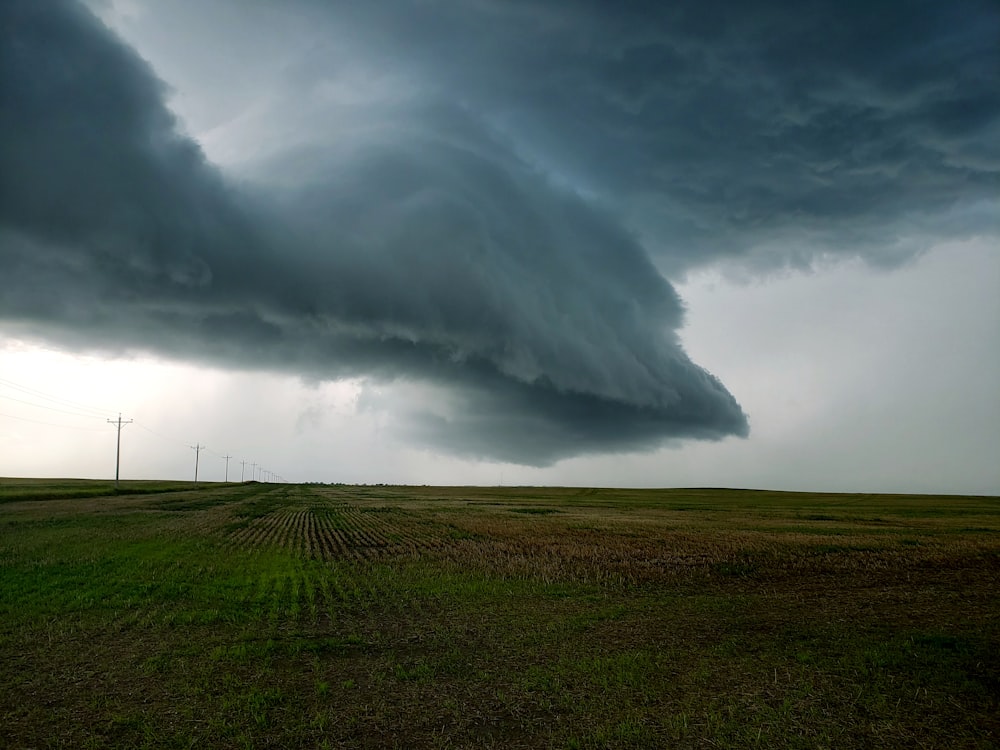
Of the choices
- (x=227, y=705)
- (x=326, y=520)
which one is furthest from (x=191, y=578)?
(x=326, y=520)

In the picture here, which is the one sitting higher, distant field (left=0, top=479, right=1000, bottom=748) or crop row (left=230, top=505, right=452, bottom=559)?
distant field (left=0, top=479, right=1000, bottom=748)

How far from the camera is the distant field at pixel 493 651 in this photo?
11.5 m

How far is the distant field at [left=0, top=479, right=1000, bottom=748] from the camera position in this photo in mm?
11516

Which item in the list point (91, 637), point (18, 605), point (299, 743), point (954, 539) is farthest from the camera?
point (954, 539)

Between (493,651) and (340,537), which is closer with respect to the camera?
(493,651)

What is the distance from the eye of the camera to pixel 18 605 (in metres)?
20.2

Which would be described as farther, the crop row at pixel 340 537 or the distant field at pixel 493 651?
the crop row at pixel 340 537

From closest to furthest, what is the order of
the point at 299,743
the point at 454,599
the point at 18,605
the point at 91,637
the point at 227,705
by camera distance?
the point at 299,743 < the point at 227,705 < the point at 91,637 < the point at 18,605 < the point at 454,599

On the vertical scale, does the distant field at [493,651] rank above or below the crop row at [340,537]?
above

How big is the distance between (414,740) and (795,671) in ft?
31.6

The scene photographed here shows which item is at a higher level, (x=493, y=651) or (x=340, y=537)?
(x=493, y=651)

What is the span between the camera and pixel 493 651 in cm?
1639

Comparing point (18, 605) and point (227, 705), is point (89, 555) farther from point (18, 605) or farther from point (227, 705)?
point (227, 705)

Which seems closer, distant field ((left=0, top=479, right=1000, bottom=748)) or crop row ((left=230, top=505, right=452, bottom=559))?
distant field ((left=0, top=479, right=1000, bottom=748))
